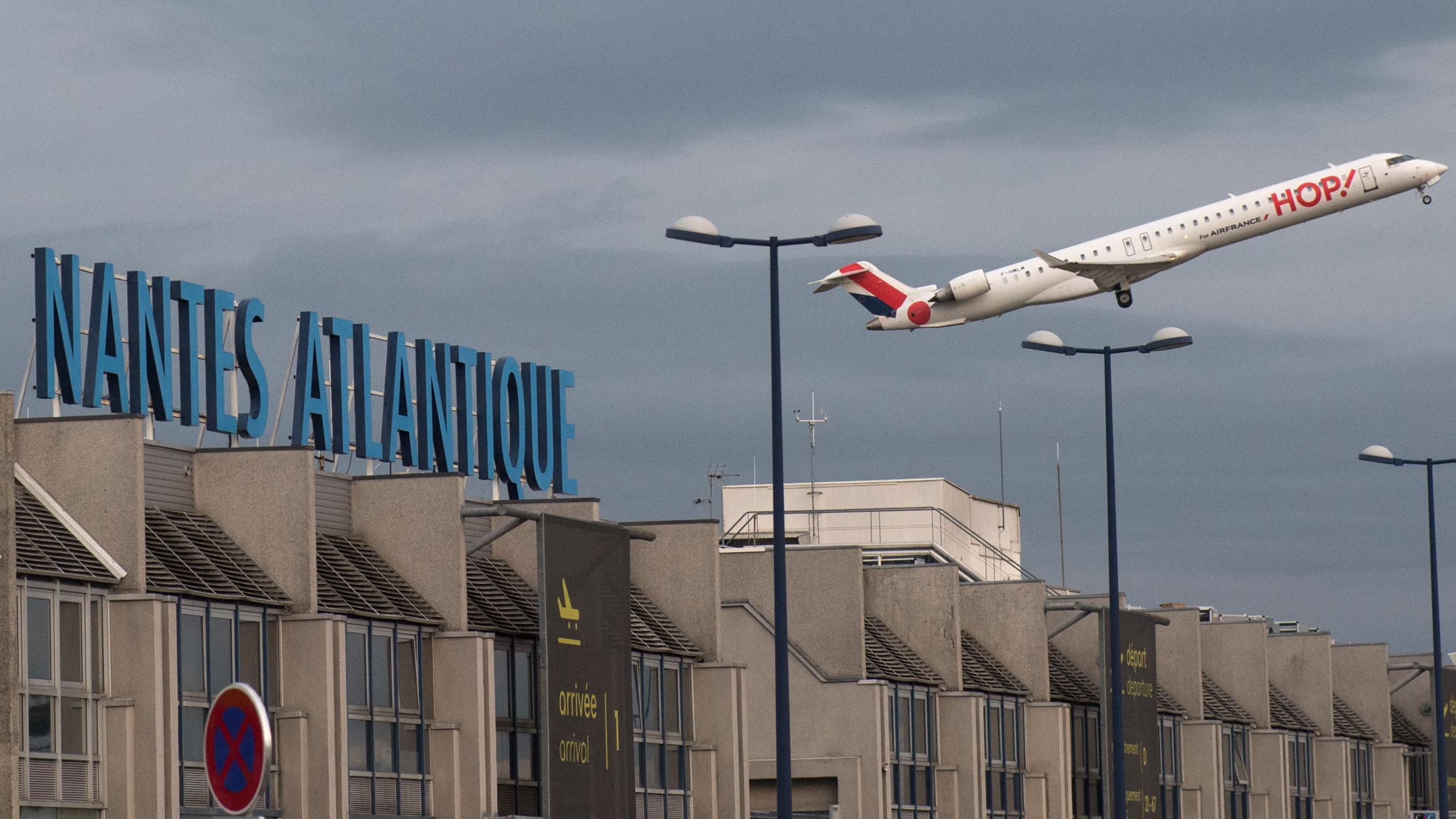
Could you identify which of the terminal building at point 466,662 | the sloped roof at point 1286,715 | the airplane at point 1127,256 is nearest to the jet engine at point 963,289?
the airplane at point 1127,256

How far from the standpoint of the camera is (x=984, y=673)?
6288 centimetres

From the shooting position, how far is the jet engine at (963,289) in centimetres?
7875

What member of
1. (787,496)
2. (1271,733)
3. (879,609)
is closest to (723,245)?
(879,609)

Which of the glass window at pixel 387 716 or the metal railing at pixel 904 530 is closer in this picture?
the glass window at pixel 387 716

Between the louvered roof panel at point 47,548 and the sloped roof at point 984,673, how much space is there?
30.1 metres

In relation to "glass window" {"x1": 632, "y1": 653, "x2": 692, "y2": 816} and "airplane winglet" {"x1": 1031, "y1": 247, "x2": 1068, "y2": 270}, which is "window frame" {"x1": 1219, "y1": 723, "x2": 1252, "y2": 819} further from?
"glass window" {"x1": 632, "y1": 653, "x2": 692, "y2": 816}

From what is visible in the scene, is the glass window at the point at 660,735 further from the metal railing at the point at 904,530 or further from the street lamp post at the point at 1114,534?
the metal railing at the point at 904,530

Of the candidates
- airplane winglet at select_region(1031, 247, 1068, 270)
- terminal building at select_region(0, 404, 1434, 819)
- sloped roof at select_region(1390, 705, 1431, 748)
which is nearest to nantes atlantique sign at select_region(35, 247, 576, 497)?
terminal building at select_region(0, 404, 1434, 819)

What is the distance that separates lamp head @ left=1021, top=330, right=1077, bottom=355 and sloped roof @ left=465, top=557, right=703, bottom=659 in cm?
1043

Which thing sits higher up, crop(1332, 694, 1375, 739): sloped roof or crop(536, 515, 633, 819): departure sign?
crop(536, 515, 633, 819): departure sign

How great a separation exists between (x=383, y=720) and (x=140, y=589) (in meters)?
7.34

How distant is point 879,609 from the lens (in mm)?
60906

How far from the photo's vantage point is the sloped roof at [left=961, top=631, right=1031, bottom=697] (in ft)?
202

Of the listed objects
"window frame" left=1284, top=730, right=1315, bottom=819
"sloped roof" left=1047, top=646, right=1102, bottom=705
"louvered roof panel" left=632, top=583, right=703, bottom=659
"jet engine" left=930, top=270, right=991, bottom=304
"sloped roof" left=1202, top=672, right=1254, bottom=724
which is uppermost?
A: "jet engine" left=930, top=270, right=991, bottom=304
